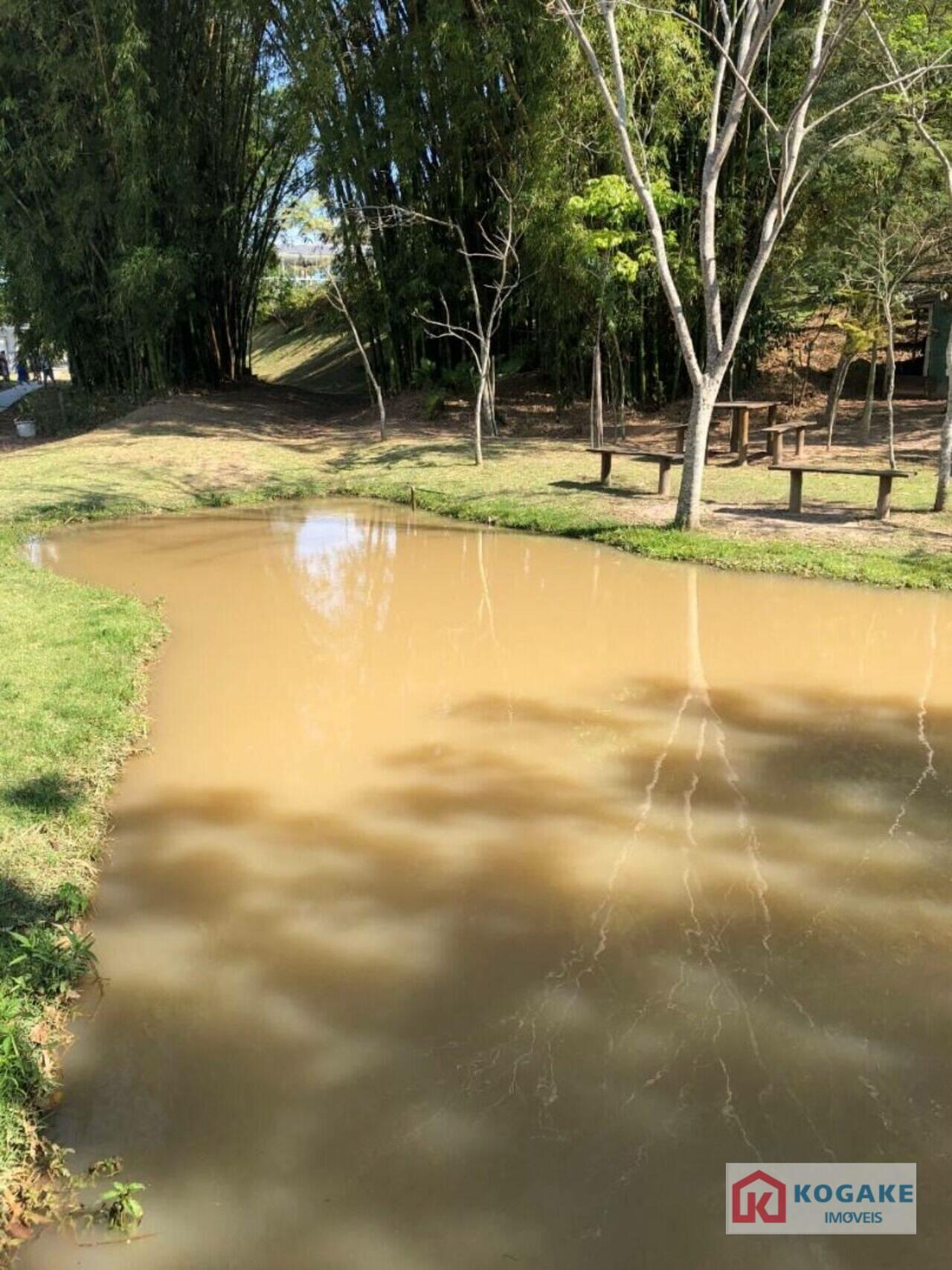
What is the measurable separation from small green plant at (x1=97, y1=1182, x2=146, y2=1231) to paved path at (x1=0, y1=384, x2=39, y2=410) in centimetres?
1889

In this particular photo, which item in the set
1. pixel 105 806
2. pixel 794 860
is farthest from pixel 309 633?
pixel 794 860

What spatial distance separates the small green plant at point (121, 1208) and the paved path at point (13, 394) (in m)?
18.9

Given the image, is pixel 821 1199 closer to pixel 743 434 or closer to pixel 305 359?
pixel 743 434

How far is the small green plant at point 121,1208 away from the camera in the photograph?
205 cm

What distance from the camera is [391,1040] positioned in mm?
2539

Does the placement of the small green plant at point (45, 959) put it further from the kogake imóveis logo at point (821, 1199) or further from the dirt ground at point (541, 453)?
the dirt ground at point (541, 453)

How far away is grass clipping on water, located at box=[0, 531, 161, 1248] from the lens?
7.64 ft

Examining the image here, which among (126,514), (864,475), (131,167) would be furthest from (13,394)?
(864,475)

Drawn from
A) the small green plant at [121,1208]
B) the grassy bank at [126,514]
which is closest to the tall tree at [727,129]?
the grassy bank at [126,514]

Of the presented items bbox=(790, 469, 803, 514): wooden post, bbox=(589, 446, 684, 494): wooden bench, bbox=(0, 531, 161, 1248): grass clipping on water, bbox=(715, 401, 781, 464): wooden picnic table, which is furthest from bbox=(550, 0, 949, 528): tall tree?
bbox=(0, 531, 161, 1248): grass clipping on water

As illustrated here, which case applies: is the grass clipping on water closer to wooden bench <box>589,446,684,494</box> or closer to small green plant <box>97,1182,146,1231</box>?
small green plant <box>97,1182,146,1231</box>

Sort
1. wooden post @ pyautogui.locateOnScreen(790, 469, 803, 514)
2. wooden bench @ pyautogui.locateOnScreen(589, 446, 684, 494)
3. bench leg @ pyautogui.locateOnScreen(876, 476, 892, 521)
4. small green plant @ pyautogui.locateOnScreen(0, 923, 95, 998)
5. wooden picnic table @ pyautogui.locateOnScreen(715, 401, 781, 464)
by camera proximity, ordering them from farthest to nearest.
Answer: wooden picnic table @ pyautogui.locateOnScreen(715, 401, 781, 464)
wooden bench @ pyautogui.locateOnScreen(589, 446, 684, 494)
wooden post @ pyautogui.locateOnScreen(790, 469, 803, 514)
bench leg @ pyautogui.locateOnScreen(876, 476, 892, 521)
small green plant @ pyautogui.locateOnScreen(0, 923, 95, 998)

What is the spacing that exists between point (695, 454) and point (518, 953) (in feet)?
19.4

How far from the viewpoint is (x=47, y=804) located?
11.9ft
